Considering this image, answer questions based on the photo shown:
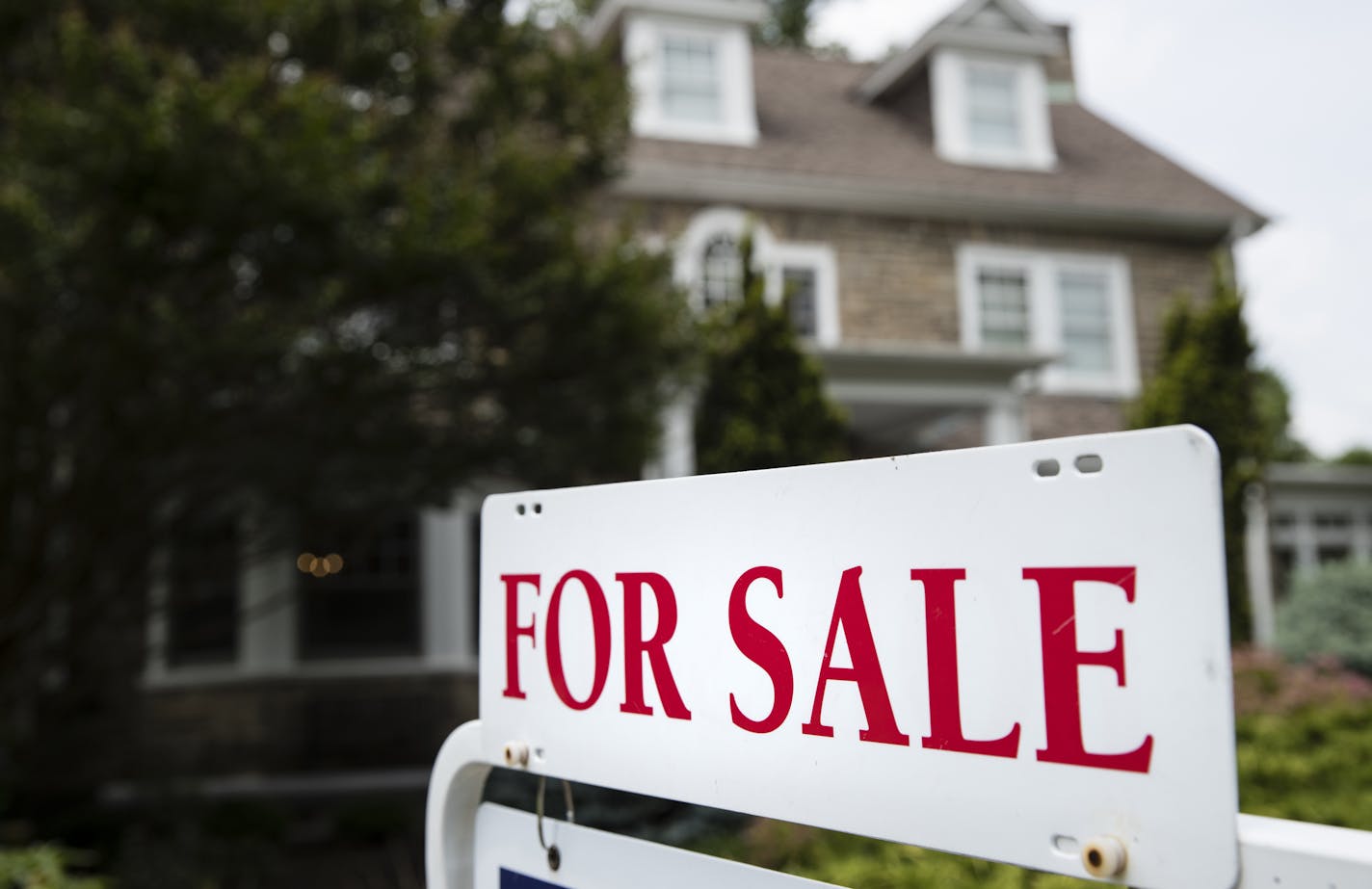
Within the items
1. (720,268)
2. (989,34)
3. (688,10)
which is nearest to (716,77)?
(688,10)

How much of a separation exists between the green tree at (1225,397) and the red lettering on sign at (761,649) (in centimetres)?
1204

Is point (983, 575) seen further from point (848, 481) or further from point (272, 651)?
point (272, 651)

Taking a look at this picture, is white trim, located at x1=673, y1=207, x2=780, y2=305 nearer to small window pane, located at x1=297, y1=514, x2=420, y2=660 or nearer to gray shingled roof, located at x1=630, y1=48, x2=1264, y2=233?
gray shingled roof, located at x1=630, y1=48, x2=1264, y2=233

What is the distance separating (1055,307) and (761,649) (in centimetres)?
1282

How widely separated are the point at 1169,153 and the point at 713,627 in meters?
16.0

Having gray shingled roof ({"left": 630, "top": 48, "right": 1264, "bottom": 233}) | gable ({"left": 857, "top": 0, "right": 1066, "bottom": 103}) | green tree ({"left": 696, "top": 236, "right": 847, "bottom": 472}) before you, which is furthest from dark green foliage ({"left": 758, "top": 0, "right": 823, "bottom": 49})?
green tree ({"left": 696, "top": 236, "right": 847, "bottom": 472})

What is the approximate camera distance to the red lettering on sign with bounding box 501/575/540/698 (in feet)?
4.39

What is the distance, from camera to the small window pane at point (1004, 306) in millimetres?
12867

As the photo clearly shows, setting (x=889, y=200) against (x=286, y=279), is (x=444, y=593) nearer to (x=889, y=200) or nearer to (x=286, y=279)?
(x=286, y=279)

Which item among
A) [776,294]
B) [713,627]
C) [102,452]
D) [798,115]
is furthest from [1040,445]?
[798,115]

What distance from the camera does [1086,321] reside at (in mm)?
13219

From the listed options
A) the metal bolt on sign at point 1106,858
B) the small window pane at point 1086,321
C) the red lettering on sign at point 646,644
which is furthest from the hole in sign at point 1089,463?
the small window pane at point 1086,321

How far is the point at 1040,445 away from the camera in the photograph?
0.89 metres

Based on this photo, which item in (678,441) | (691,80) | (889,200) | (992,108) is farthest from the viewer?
(992,108)
